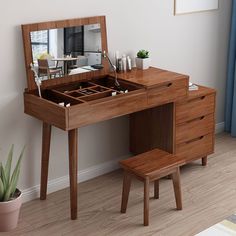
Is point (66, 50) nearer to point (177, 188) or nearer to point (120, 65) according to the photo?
point (120, 65)

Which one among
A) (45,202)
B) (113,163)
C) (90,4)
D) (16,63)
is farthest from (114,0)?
(45,202)

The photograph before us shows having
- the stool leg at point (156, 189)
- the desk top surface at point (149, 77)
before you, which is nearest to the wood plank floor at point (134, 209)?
the stool leg at point (156, 189)

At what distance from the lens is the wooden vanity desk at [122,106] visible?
10.1 ft

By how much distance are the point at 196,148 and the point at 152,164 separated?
2.60 feet

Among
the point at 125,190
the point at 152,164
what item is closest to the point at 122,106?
the point at 152,164

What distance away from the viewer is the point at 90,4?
3.50 meters

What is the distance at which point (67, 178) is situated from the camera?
12.1 feet

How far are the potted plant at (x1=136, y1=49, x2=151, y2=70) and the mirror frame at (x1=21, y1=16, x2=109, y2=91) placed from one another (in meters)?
0.26

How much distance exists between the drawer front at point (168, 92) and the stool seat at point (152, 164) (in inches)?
14.3

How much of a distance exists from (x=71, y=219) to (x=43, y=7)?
138 centimetres

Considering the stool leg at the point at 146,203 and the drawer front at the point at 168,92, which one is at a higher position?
the drawer front at the point at 168,92

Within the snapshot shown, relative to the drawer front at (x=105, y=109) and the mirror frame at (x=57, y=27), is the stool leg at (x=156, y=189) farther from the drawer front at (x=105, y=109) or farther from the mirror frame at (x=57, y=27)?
the mirror frame at (x=57, y=27)

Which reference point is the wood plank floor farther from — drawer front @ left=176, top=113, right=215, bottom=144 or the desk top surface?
the desk top surface

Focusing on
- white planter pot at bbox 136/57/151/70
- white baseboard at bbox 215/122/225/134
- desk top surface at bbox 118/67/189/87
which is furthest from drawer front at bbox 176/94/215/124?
white baseboard at bbox 215/122/225/134
